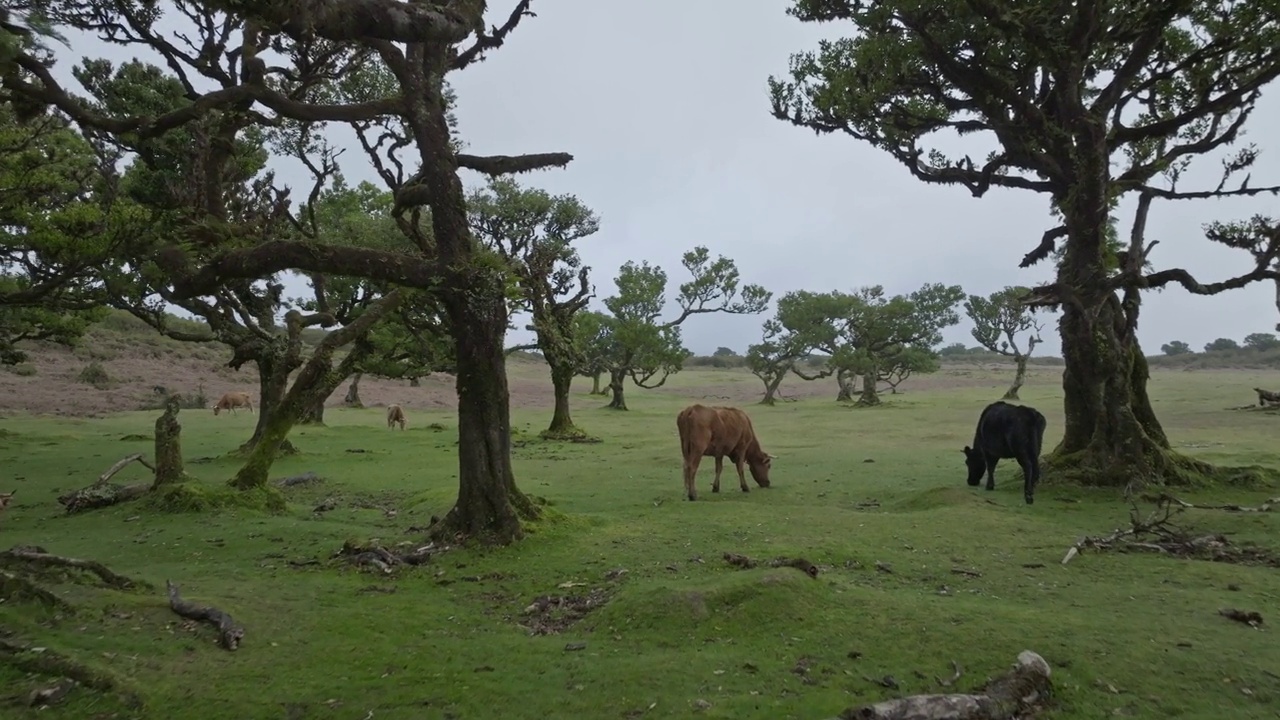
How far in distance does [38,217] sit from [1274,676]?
18013 mm

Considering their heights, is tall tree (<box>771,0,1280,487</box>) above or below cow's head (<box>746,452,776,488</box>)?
above

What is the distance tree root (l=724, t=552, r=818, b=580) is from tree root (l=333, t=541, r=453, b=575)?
10.9ft

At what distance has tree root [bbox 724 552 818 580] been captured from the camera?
293 inches

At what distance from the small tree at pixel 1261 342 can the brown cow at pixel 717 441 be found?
372ft

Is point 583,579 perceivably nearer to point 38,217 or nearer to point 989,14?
point 989,14

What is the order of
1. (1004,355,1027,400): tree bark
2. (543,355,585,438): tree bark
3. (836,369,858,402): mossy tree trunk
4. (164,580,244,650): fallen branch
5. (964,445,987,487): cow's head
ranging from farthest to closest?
1. (836,369,858,402): mossy tree trunk
2. (1004,355,1027,400): tree bark
3. (543,355,585,438): tree bark
4. (964,445,987,487): cow's head
5. (164,580,244,650): fallen branch

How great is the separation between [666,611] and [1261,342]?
126 m

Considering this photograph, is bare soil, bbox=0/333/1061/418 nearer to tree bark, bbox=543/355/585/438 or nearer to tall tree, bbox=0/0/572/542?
tree bark, bbox=543/355/585/438

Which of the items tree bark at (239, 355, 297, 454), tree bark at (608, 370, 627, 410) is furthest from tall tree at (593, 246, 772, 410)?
tree bark at (239, 355, 297, 454)

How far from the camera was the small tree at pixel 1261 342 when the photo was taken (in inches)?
3925

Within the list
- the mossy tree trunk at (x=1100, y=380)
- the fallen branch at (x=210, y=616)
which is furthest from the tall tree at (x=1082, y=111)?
the fallen branch at (x=210, y=616)

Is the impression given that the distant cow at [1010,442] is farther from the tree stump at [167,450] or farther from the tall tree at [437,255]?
the tree stump at [167,450]

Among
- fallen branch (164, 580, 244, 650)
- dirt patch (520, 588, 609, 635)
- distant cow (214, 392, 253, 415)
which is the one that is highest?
distant cow (214, 392, 253, 415)

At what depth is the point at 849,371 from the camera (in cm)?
5194
